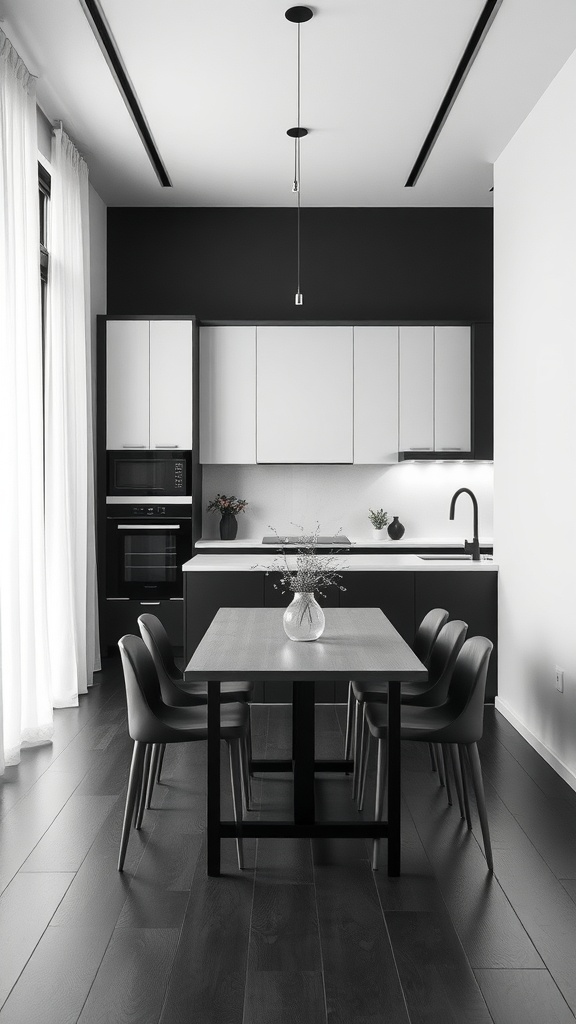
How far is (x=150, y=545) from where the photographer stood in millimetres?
6320

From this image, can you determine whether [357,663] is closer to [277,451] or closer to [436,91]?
[436,91]

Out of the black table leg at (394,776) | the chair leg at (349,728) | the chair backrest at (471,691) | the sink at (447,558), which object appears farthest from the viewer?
the sink at (447,558)

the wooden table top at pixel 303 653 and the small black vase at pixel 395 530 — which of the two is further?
the small black vase at pixel 395 530

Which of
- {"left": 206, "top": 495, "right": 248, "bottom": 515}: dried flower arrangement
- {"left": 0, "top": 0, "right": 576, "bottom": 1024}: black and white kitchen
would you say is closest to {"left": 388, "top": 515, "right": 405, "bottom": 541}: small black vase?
{"left": 0, "top": 0, "right": 576, "bottom": 1024}: black and white kitchen

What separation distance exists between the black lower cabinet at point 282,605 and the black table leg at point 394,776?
6.80 ft

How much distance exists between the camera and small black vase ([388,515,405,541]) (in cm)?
677

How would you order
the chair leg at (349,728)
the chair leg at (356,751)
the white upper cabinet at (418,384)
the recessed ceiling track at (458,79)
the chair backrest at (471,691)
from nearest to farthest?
1. the chair backrest at (471,691)
2. the chair leg at (356,751)
3. the recessed ceiling track at (458,79)
4. the chair leg at (349,728)
5. the white upper cabinet at (418,384)

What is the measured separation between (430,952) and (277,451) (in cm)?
464

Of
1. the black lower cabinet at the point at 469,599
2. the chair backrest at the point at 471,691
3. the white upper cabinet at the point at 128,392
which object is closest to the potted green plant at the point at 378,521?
the black lower cabinet at the point at 469,599

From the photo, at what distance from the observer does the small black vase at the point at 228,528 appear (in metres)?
6.73

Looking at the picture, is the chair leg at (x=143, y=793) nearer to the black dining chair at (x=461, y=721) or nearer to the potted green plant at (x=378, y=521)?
the black dining chair at (x=461, y=721)

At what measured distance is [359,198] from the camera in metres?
6.65

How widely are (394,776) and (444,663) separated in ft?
2.66

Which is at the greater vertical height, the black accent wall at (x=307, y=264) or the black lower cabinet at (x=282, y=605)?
the black accent wall at (x=307, y=264)
